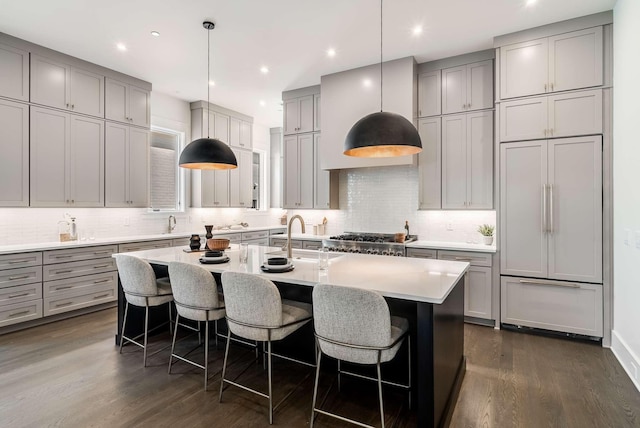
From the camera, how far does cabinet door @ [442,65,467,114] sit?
4328 mm

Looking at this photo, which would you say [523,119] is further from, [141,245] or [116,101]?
[116,101]

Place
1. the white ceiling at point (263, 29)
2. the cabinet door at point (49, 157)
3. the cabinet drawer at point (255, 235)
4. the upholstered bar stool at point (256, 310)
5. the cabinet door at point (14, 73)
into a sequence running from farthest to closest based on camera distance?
1. the cabinet drawer at point (255, 235)
2. the cabinet door at point (49, 157)
3. the cabinet door at point (14, 73)
4. the white ceiling at point (263, 29)
5. the upholstered bar stool at point (256, 310)

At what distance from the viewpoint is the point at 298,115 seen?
5637mm

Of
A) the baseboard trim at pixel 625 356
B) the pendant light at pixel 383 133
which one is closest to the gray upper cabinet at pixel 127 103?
the pendant light at pixel 383 133

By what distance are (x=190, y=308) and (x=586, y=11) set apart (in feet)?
15.2

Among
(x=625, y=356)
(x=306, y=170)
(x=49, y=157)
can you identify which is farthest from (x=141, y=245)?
(x=625, y=356)

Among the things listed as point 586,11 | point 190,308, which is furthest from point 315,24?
point 190,308

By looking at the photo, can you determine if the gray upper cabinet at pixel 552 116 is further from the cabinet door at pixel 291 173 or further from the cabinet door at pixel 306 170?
the cabinet door at pixel 291 173

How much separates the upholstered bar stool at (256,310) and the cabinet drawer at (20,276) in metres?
3.01

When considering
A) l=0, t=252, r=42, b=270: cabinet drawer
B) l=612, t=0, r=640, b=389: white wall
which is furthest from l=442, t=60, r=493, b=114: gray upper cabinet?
l=0, t=252, r=42, b=270: cabinet drawer

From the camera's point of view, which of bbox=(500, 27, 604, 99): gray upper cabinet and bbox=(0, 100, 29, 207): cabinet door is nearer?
bbox=(500, 27, 604, 99): gray upper cabinet

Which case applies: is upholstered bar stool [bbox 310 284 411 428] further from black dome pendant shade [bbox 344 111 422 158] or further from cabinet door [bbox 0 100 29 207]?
cabinet door [bbox 0 100 29 207]

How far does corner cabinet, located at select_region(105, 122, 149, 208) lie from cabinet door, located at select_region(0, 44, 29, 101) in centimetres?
97

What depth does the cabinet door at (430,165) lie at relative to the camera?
4504 mm
